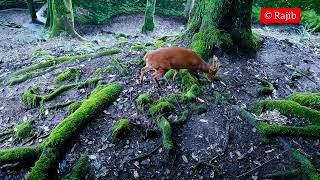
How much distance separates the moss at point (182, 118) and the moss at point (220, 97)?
64 cm

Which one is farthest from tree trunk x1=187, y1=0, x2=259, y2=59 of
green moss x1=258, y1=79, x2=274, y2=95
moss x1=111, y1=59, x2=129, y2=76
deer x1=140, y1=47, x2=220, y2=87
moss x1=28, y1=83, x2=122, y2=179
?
moss x1=28, y1=83, x2=122, y2=179

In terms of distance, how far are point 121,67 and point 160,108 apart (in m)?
1.79

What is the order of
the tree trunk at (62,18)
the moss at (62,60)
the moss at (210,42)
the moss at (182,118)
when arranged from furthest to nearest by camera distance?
the tree trunk at (62,18)
the moss at (62,60)
the moss at (210,42)
the moss at (182,118)

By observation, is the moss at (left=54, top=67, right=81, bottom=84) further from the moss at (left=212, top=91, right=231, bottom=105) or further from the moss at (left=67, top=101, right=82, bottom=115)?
the moss at (left=212, top=91, right=231, bottom=105)

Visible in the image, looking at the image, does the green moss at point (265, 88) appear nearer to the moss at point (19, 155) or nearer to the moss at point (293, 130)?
the moss at point (293, 130)

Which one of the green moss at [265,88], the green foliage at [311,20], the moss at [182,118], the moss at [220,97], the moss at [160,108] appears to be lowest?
the moss at [182,118]

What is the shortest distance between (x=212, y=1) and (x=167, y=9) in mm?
14061

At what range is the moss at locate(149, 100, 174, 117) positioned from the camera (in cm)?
575

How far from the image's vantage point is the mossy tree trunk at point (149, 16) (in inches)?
655

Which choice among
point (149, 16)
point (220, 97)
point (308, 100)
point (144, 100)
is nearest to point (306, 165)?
point (308, 100)

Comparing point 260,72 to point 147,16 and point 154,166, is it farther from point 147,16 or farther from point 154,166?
point 147,16

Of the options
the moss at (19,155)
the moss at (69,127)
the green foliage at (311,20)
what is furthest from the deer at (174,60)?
the green foliage at (311,20)

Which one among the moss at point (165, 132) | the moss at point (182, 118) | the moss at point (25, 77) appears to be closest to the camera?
the moss at point (165, 132)

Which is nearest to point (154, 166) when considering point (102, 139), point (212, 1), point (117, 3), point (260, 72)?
point (102, 139)
